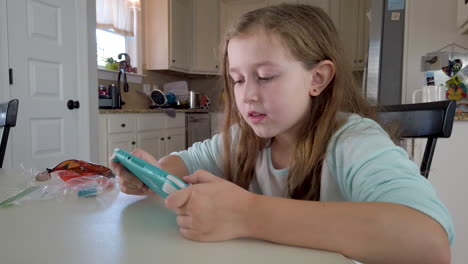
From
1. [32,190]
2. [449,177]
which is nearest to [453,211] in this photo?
[449,177]

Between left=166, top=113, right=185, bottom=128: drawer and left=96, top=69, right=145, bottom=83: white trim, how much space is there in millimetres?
674

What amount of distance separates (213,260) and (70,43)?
2.79m

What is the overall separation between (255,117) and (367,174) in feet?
0.81

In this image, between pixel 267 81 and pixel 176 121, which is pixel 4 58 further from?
pixel 267 81

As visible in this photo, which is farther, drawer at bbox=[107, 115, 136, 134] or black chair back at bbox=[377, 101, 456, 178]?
drawer at bbox=[107, 115, 136, 134]

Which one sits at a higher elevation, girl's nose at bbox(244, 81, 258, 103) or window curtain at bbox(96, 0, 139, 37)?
window curtain at bbox(96, 0, 139, 37)

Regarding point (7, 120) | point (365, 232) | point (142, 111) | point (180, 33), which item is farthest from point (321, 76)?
point (180, 33)

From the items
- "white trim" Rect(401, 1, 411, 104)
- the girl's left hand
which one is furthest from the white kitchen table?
"white trim" Rect(401, 1, 411, 104)

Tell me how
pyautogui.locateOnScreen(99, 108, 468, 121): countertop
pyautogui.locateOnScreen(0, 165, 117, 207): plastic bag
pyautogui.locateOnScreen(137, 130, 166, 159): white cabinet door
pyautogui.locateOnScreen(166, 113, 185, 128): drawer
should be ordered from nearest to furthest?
pyautogui.locateOnScreen(0, 165, 117, 207): plastic bag < pyautogui.locateOnScreen(99, 108, 468, 121): countertop < pyautogui.locateOnScreen(137, 130, 166, 159): white cabinet door < pyautogui.locateOnScreen(166, 113, 185, 128): drawer

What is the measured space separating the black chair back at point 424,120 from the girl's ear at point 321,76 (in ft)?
0.69

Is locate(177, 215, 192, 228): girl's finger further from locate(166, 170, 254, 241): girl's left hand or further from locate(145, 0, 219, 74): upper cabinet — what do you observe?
locate(145, 0, 219, 74): upper cabinet

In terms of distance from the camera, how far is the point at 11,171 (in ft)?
2.82

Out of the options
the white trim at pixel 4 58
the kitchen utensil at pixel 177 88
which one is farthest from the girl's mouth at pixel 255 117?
the kitchen utensil at pixel 177 88

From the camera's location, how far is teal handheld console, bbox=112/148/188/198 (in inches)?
17.5
